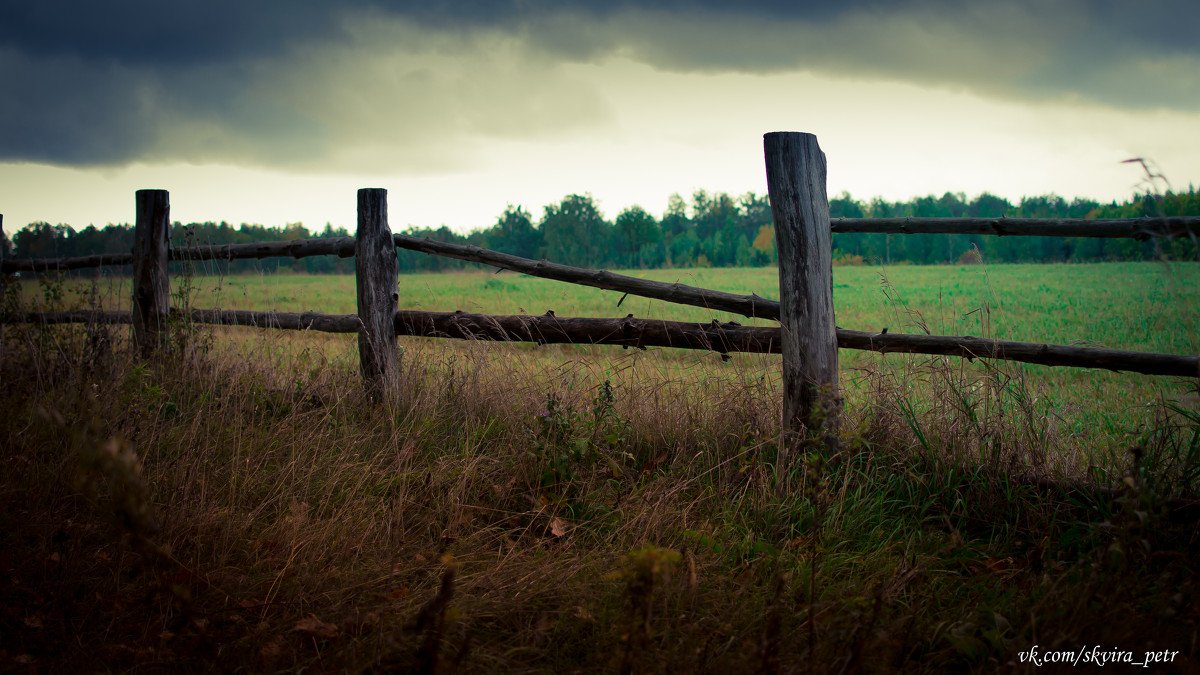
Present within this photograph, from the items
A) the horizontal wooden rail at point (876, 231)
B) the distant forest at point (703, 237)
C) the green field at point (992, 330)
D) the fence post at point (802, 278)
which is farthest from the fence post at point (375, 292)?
the distant forest at point (703, 237)

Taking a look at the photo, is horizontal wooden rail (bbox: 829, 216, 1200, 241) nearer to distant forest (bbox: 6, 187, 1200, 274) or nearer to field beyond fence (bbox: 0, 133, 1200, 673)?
field beyond fence (bbox: 0, 133, 1200, 673)

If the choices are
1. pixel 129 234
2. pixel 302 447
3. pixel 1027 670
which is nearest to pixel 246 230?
pixel 129 234

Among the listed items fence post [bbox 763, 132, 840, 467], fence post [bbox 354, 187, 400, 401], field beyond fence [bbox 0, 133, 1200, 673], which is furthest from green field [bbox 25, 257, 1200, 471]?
fence post [bbox 354, 187, 400, 401]

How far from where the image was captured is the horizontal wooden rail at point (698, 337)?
3102mm

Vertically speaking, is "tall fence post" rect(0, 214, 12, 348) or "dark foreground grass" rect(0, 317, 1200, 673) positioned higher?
"tall fence post" rect(0, 214, 12, 348)

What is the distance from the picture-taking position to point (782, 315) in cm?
349

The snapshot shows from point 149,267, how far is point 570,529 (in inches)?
188

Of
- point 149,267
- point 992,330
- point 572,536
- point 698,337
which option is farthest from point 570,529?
point 992,330

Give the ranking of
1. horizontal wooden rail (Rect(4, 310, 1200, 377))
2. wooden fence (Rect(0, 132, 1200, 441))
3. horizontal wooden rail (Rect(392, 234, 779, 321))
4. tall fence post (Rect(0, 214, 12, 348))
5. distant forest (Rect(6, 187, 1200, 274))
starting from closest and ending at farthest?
horizontal wooden rail (Rect(4, 310, 1200, 377)), wooden fence (Rect(0, 132, 1200, 441)), horizontal wooden rail (Rect(392, 234, 779, 321)), tall fence post (Rect(0, 214, 12, 348)), distant forest (Rect(6, 187, 1200, 274))

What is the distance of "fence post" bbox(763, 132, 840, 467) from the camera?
339cm

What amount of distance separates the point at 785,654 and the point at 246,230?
49879 millimetres

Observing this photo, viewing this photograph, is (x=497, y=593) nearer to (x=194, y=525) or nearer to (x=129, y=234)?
(x=194, y=525)

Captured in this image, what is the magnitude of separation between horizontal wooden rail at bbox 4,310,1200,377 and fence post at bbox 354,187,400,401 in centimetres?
12

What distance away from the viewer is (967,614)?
220cm
